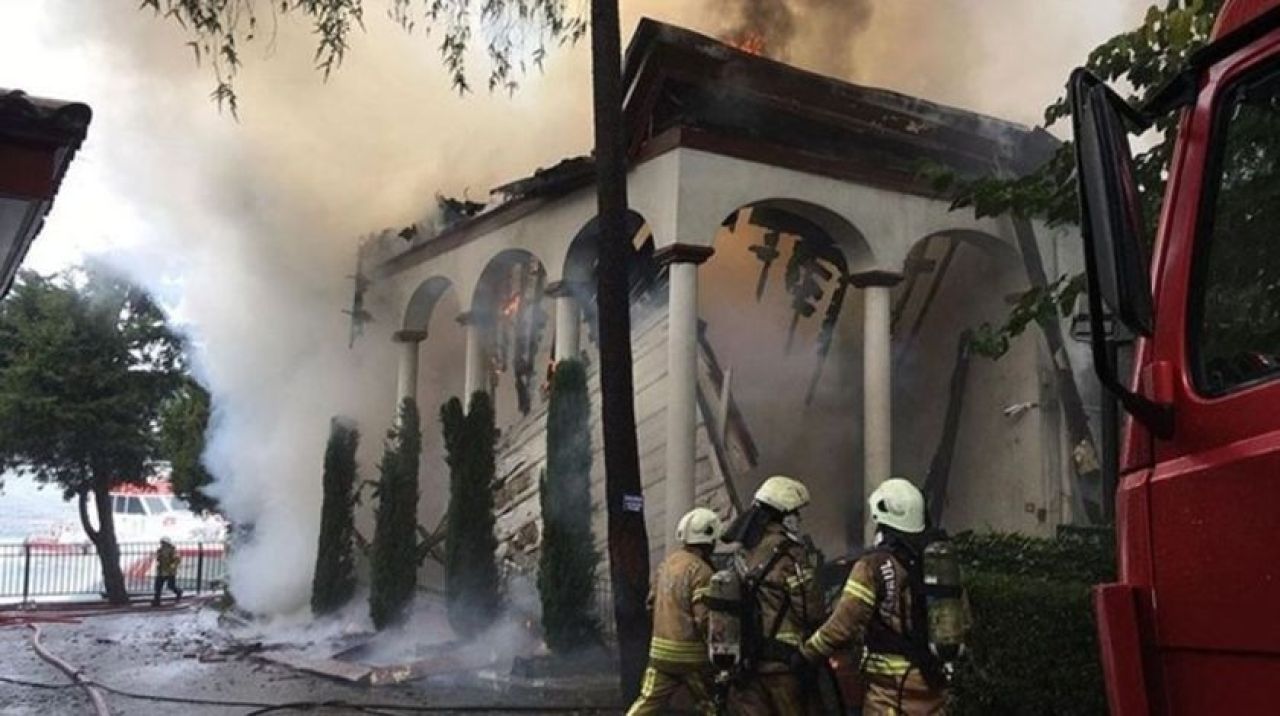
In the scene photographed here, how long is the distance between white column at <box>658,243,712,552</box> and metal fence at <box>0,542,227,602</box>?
15.0 metres

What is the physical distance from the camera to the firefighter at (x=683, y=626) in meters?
5.50

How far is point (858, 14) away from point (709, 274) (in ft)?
10.1

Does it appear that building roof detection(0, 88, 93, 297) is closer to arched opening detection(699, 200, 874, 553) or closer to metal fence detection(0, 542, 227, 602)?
arched opening detection(699, 200, 874, 553)

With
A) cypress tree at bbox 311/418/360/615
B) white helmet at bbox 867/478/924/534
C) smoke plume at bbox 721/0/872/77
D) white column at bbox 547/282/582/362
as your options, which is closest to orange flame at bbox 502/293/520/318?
cypress tree at bbox 311/418/360/615

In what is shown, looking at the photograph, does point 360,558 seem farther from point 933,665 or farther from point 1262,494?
point 1262,494

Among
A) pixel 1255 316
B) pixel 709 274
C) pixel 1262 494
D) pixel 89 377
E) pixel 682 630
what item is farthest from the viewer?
pixel 89 377

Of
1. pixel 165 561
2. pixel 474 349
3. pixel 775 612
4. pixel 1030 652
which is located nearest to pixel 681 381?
pixel 474 349

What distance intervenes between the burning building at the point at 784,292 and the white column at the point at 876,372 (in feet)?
0.07

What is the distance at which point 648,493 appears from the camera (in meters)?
11.6

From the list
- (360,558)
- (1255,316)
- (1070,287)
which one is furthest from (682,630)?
(360,558)

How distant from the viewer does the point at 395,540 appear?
40.7 ft

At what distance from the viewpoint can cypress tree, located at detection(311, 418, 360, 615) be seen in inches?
535

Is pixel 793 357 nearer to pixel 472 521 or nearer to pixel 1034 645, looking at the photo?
pixel 472 521

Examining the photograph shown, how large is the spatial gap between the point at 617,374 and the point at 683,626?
2036 mm
